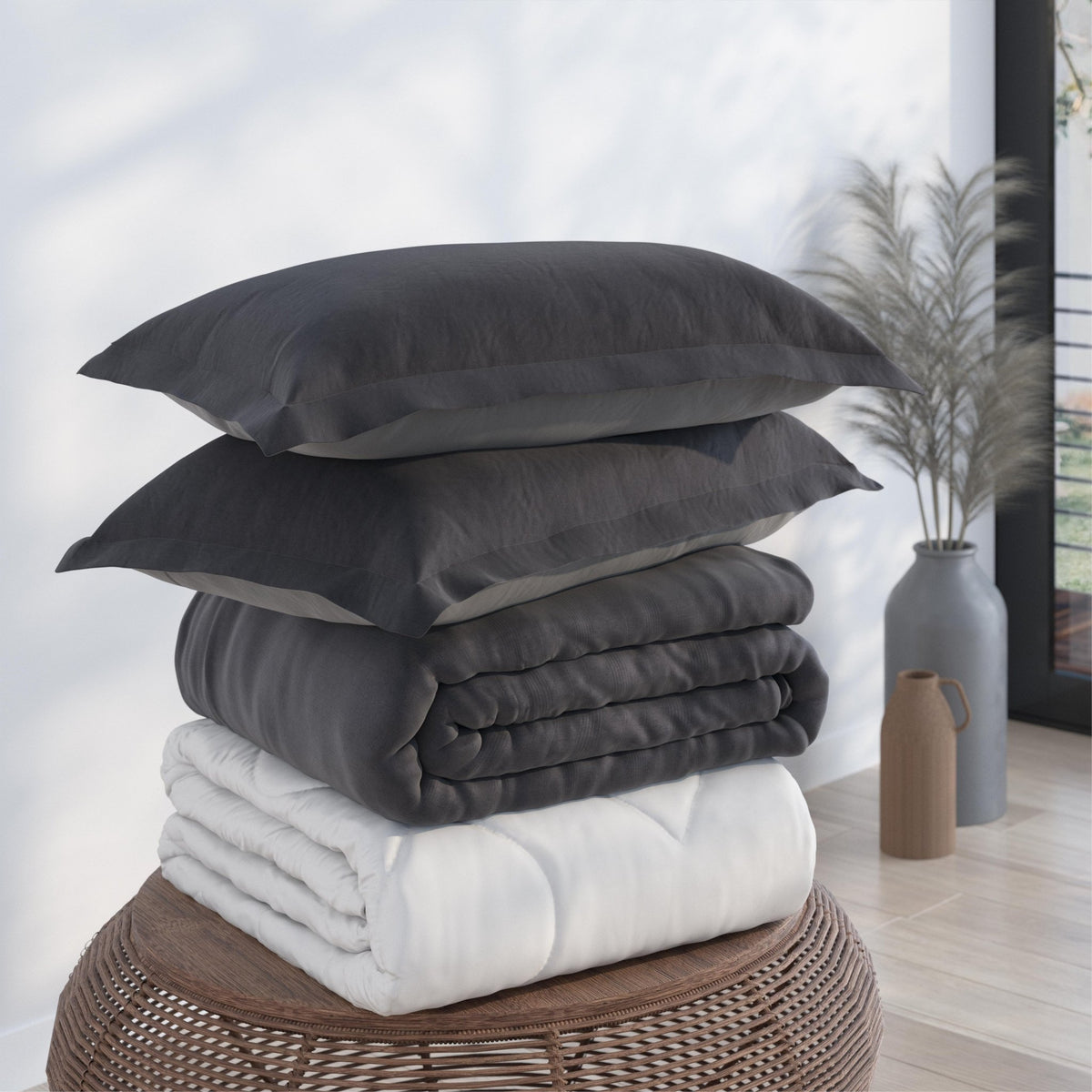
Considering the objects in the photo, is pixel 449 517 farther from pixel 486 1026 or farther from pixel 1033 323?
pixel 1033 323

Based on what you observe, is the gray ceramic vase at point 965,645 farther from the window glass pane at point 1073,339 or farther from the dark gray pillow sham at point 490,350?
the dark gray pillow sham at point 490,350

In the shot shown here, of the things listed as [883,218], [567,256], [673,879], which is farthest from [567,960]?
[883,218]

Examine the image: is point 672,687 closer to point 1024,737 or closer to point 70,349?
point 70,349

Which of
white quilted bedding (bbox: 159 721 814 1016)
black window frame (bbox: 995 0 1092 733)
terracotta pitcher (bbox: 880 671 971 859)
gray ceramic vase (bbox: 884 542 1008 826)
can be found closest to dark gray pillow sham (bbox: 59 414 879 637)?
white quilted bedding (bbox: 159 721 814 1016)

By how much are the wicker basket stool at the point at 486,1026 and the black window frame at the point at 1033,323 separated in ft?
8.66

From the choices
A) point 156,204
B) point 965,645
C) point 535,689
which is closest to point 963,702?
point 965,645

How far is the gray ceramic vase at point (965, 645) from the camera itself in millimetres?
2953

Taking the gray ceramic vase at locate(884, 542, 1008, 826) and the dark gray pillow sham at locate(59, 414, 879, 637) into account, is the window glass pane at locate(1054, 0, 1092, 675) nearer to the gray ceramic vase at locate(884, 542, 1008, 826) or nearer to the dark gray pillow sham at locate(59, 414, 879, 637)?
A: the gray ceramic vase at locate(884, 542, 1008, 826)

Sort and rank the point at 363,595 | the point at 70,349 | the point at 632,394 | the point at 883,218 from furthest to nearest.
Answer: the point at 883,218 → the point at 70,349 → the point at 632,394 → the point at 363,595

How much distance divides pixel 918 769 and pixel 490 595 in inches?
82.0

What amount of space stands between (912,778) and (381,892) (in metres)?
2.12

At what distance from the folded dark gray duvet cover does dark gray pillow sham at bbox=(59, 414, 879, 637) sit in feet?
0.09

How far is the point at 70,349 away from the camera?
1.93 m

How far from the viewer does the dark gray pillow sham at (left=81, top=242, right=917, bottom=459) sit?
0.85 meters
